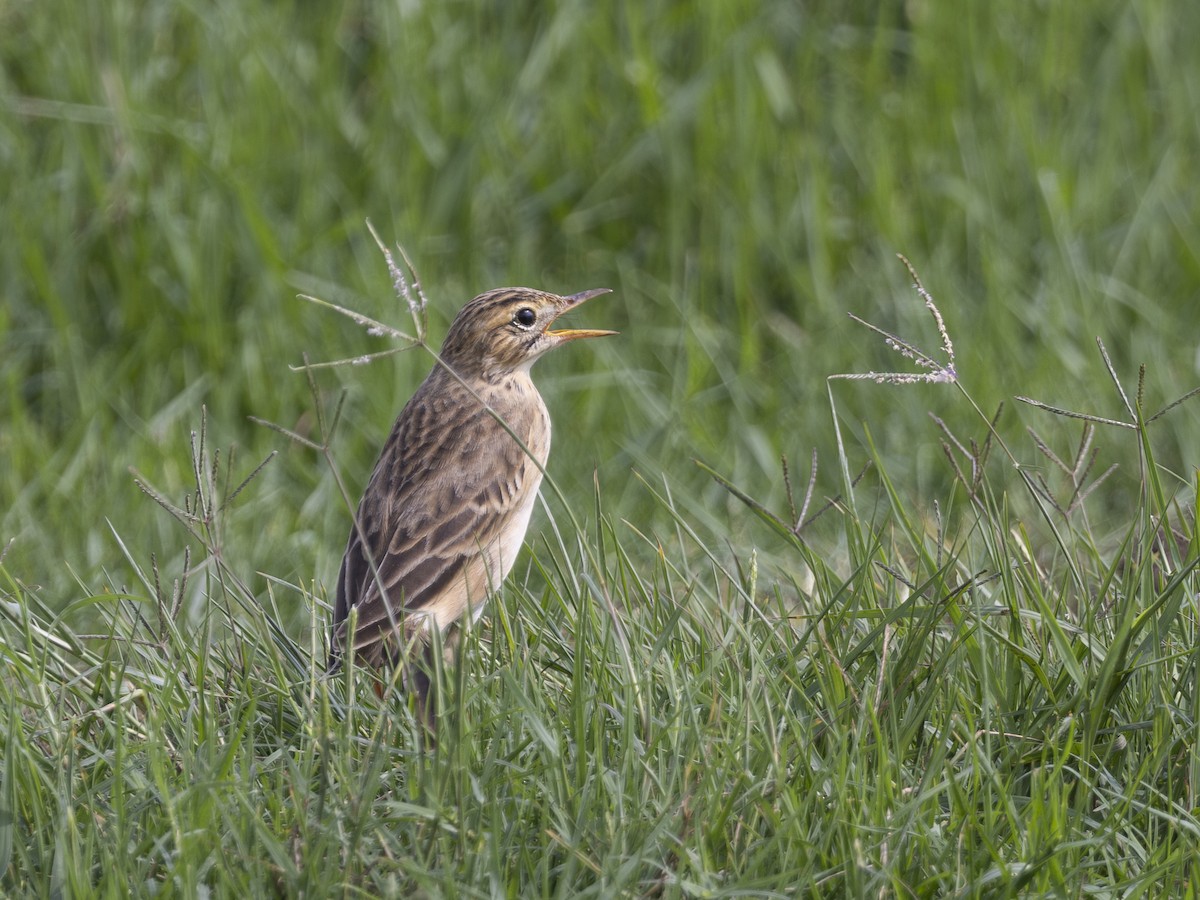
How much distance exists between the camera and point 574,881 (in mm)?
3158

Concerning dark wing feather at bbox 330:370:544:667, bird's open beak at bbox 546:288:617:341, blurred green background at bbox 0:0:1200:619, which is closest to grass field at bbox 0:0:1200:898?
blurred green background at bbox 0:0:1200:619

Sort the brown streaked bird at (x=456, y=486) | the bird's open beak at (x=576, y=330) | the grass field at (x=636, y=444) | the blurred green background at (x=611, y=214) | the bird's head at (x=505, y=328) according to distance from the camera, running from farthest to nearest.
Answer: the blurred green background at (x=611, y=214)
the bird's head at (x=505, y=328)
the bird's open beak at (x=576, y=330)
the brown streaked bird at (x=456, y=486)
the grass field at (x=636, y=444)

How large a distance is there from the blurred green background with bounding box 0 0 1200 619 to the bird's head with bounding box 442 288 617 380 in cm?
155

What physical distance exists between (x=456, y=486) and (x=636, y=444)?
234 centimetres

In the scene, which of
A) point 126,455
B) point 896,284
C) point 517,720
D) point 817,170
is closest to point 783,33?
point 817,170

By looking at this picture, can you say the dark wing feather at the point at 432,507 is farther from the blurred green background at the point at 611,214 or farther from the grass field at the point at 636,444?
the blurred green background at the point at 611,214

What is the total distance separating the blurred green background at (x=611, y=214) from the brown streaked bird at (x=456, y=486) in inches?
61.9

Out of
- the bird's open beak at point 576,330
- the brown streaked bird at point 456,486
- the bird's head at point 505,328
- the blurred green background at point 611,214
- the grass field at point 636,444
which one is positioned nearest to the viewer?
the grass field at point 636,444

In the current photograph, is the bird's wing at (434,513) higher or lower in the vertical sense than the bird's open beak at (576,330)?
lower

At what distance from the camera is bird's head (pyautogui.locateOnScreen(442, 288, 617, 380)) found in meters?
5.38

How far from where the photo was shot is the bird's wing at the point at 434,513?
179 inches

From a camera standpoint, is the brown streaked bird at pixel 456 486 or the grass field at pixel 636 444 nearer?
the grass field at pixel 636 444

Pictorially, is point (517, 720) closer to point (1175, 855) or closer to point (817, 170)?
point (1175, 855)

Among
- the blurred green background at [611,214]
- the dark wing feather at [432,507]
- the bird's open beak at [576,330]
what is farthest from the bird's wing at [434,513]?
the blurred green background at [611,214]
